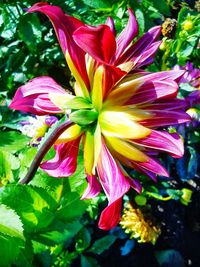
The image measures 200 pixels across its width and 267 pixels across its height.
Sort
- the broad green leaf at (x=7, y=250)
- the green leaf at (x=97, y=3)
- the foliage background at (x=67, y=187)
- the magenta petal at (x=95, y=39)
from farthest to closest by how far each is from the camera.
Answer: the green leaf at (x=97, y=3) → the foliage background at (x=67, y=187) → the broad green leaf at (x=7, y=250) → the magenta petal at (x=95, y=39)

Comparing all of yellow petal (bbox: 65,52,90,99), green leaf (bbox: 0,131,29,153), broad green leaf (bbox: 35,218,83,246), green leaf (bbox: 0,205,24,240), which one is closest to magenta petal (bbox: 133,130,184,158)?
yellow petal (bbox: 65,52,90,99)

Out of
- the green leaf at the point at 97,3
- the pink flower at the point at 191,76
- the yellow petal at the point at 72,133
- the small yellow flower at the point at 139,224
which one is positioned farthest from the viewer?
the small yellow flower at the point at 139,224

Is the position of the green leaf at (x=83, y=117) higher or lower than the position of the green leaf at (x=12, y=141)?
higher

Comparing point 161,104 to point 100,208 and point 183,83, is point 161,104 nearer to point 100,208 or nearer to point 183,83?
point 183,83

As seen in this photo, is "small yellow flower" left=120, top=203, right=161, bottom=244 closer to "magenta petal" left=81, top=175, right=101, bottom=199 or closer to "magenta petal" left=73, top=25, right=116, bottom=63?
"magenta petal" left=81, top=175, right=101, bottom=199

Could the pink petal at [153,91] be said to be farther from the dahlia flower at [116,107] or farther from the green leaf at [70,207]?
the green leaf at [70,207]

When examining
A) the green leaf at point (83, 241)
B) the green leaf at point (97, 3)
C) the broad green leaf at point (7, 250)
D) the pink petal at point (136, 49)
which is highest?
the pink petal at point (136, 49)

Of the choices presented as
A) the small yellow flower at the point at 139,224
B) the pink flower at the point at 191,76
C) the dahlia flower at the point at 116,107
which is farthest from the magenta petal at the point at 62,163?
the small yellow flower at the point at 139,224

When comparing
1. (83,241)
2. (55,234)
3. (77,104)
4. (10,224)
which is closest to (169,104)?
(77,104)

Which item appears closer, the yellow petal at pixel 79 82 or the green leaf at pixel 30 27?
the yellow petal at pixel 79 82

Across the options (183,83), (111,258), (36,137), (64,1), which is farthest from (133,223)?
(64,1)
